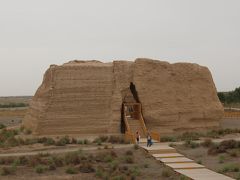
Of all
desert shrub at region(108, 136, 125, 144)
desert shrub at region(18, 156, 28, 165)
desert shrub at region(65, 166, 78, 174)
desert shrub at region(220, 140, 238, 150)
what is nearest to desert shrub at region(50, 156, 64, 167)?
desert shrub at region(18, 156, 28, 165)

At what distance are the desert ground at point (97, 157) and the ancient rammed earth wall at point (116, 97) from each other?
1335mm

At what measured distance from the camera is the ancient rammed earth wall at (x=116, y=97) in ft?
97.9

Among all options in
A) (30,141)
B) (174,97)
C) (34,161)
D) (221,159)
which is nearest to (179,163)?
(221,159)

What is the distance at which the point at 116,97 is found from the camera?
30.6 meters

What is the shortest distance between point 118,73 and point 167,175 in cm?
1471

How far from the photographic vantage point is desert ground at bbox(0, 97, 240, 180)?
18.2 meters

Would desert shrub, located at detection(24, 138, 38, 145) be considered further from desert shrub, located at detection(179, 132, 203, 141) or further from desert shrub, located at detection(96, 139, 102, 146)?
desert shrub, located at detection(179, 132, 203, 141)

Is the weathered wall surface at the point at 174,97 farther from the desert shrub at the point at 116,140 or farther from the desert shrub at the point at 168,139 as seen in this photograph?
the desert shrub at the point at 116,140

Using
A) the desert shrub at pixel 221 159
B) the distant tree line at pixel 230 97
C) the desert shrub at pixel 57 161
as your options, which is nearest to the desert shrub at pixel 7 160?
the desert shrub at pixel 57 161

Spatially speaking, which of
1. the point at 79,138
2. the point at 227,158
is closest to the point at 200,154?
the point at 227,158

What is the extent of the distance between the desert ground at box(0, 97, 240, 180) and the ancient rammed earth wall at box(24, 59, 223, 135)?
134cm

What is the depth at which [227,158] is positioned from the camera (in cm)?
2061

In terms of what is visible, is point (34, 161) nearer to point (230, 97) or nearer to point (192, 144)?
point (192, 144)

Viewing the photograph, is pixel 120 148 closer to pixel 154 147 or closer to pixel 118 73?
pixel 154 147
